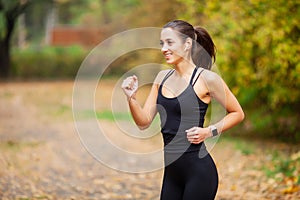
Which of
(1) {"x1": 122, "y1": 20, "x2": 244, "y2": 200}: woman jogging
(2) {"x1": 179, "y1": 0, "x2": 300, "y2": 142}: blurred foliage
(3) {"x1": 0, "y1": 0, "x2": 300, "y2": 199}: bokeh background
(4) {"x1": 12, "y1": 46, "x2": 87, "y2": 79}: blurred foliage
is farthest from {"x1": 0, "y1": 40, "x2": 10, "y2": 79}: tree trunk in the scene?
(1) {"x1": 122, "y1": 20, "x2": 244, "y2": 200}: woman jogging

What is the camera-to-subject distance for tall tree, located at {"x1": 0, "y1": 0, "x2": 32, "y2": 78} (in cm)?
3798

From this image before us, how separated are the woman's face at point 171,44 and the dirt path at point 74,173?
4034 mm

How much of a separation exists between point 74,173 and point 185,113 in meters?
6.45

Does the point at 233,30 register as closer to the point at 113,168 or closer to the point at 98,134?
the point at 113,168

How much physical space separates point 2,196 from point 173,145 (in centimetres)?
433

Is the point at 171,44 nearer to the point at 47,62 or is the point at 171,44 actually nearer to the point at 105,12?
the point at 47,62

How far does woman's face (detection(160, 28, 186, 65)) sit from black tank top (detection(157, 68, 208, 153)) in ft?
0.60

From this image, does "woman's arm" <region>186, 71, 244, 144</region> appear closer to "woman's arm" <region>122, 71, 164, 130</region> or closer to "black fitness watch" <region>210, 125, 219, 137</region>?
"black fitness watch" <region>210, 125, 219, 137</region>

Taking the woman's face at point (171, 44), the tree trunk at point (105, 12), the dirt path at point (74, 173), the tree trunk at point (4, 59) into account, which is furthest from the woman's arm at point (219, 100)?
the tree trunk at point (105, 12)

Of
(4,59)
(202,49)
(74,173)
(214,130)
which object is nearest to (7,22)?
(4,59)

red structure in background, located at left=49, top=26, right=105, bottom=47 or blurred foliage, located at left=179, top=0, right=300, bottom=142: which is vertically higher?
red structure in background, located at left=49, top=26, right=105, bottom=47

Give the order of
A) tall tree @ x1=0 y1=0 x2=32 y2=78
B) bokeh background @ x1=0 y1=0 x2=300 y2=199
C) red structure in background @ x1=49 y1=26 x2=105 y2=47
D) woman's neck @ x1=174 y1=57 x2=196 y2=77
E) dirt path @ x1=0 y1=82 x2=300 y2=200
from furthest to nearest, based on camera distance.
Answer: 1. red structure in background @ x1=49 y1=26 x2=105 y2=47
2. tall tree @ x1=0 y1=0 x2=32 y2=78
3. bokeh background @ x1=0 y1=0 x2=300 y2=199
4. dirt path @ x1=0 y1=82 x2=300 y2=200
5. woman's neck @ x1=174 y1=57 x2=196 y2=77

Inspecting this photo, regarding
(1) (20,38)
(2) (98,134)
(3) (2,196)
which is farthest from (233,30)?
(1) (20,38)

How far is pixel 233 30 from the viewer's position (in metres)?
11.5
